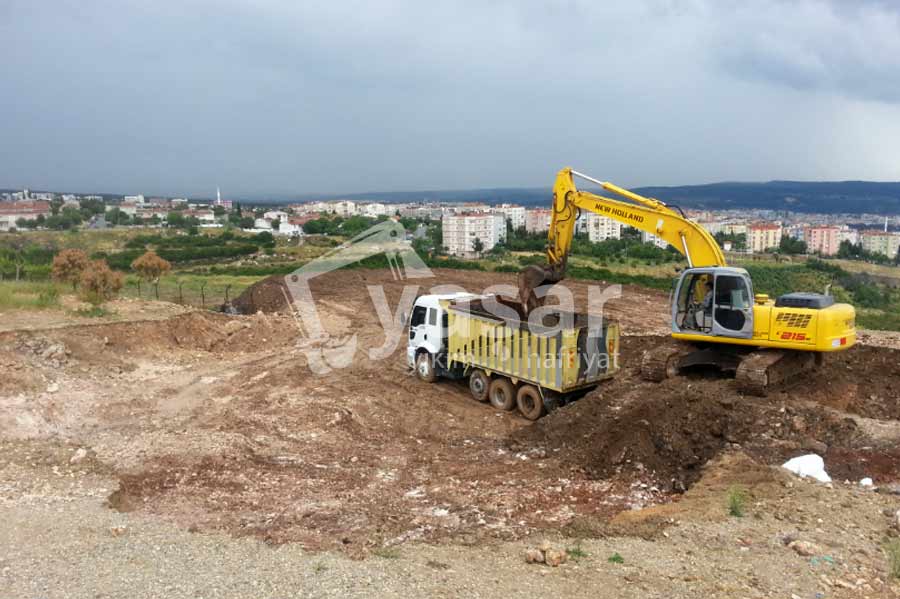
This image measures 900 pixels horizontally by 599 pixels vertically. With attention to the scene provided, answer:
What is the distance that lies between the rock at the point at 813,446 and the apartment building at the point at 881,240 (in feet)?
253

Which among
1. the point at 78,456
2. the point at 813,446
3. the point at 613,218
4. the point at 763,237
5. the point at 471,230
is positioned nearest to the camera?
the point at 813,446

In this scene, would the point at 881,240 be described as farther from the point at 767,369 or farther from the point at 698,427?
the point at 698,427

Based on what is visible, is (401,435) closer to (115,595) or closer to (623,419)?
(623,419)

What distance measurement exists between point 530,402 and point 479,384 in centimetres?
163

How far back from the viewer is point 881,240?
81.8 meters

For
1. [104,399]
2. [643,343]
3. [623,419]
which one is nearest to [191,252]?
[104,399]

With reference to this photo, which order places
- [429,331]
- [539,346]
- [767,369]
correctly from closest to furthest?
[767,369] < [539,346] < [429,331]

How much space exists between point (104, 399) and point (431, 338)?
7546mm

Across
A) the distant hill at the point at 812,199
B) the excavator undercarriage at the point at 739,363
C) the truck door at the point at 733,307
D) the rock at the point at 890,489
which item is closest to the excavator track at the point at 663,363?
the excavator undercarriage at the point at 739,363

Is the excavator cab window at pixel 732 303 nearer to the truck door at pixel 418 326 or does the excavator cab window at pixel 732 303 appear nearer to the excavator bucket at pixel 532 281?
the excavator bucket at pixel 532 281

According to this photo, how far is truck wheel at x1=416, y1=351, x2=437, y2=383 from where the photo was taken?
15.8 meters

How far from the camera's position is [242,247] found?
190 ft

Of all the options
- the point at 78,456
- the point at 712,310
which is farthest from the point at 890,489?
the point at 78,456

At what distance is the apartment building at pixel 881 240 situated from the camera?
76.5m
